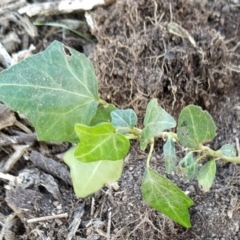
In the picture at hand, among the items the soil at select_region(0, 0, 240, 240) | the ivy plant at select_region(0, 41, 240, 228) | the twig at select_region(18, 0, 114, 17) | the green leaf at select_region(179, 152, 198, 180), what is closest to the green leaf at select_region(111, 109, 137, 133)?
the ivy plant at select_region(0, 41, 240, 228)

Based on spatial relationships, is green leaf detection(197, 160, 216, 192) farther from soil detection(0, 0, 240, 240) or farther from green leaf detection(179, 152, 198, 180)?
soil detection(0, 0, 240, 240)

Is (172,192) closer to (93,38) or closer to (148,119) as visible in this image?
(148,119)

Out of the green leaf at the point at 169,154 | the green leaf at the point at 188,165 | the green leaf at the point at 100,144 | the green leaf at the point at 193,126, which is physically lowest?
the green leaf at the point at 188,165

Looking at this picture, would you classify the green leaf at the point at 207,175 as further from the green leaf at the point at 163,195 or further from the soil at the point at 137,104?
the soil at the point at 137,104

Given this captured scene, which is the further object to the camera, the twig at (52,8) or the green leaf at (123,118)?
the twig at (52,8)

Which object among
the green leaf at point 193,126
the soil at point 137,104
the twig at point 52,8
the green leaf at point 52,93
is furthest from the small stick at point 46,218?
the twig at point 52,8

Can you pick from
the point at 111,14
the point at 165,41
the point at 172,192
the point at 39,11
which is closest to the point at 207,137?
the point at 172,192
